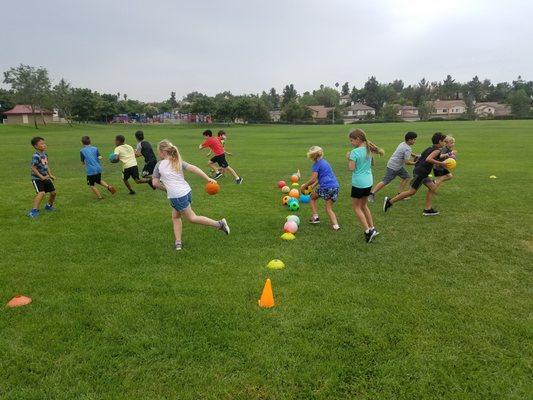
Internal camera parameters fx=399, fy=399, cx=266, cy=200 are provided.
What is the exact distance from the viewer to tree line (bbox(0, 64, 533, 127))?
209 feet

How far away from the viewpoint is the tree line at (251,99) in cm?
6359

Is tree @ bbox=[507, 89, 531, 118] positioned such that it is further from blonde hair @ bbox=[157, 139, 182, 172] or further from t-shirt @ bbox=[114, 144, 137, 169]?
blonde hair @ bbox=[157, 139, 182, 172]

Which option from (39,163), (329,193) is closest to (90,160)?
(39,163)

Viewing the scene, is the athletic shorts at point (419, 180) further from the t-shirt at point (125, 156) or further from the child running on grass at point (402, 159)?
the t-shirt at point (125, 156)

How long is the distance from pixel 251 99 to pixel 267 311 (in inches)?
3083

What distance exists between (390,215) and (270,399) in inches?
245

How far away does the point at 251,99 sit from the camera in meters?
79.8

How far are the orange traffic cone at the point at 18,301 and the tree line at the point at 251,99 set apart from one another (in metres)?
69.2

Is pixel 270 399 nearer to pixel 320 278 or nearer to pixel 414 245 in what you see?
pixel 320 278

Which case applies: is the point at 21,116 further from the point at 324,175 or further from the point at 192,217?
the point at 324,175

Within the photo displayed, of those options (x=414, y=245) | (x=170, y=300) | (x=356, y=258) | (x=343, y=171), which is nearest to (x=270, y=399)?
(x=170, y=300)

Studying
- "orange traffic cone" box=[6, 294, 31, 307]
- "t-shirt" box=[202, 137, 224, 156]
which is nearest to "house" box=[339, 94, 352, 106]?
"t-shirt" box=[202, 137, 224, 156]

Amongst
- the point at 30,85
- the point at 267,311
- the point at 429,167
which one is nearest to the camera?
the point at 267,311

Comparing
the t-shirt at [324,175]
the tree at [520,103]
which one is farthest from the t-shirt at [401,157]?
the tree at [520,103]
